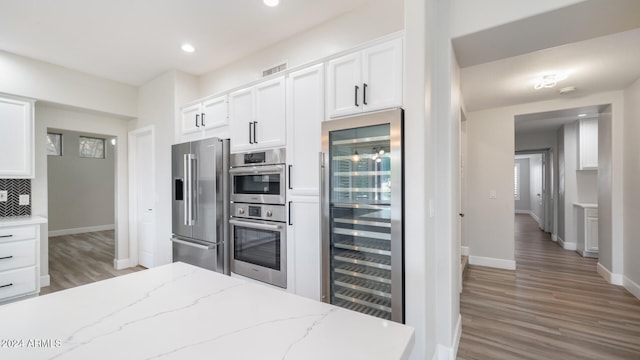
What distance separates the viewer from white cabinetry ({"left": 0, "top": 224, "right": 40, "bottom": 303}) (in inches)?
116

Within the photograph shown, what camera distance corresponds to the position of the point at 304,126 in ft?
7.60

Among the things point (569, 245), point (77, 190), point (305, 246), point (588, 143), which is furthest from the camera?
point (77, 190)

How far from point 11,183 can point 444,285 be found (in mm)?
5138

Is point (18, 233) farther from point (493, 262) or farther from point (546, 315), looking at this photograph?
point (493, 262)

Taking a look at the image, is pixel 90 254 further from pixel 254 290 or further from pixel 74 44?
pixel 254 290

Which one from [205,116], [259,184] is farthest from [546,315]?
[205,116]

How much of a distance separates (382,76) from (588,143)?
533 centimetres

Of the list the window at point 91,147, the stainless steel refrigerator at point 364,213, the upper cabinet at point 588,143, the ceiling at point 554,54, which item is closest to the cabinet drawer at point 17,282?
the stainless steel refrigerator at point 364,213

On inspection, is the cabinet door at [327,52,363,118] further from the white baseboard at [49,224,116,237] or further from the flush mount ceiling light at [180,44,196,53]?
the white baseboard at [49,224,116,237]

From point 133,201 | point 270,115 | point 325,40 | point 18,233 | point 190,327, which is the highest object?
point 325,40

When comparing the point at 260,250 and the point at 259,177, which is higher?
the point at 259,177

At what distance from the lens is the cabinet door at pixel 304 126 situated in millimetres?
2232

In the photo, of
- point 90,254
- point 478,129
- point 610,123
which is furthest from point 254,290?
point 90,254

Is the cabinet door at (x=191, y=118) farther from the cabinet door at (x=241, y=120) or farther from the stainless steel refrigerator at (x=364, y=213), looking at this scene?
the stainless steel refrigerator at (x=364, y=213)
